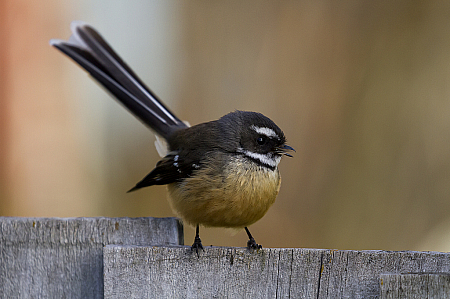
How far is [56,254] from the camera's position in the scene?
2.48 meters

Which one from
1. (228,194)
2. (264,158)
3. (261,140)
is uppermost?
(261,140)

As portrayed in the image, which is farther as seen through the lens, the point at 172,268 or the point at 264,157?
the point at 264,157

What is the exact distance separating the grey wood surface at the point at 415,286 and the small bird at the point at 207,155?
1.49 metres

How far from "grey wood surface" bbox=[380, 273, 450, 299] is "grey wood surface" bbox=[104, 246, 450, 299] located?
152 millimetres

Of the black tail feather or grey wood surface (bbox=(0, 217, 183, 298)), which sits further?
the black tail feather

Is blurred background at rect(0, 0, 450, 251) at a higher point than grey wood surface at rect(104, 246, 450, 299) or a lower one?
higher

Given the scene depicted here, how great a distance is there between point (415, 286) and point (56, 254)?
1654 millimetres

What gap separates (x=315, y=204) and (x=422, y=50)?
212 cm

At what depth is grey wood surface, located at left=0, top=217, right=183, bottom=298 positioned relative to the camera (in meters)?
2.44

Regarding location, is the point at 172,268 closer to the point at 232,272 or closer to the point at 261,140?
the point at 232,272

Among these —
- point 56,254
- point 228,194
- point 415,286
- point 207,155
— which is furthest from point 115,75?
point 415,286

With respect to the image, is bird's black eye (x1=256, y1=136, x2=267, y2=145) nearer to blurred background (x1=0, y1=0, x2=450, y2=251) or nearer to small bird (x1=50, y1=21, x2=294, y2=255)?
small bird (x1=50, y1=21, x2=294, y2=255)

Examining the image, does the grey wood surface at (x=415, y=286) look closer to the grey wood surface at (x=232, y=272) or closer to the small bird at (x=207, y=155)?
the grey wood surface at (x=232, y=272)

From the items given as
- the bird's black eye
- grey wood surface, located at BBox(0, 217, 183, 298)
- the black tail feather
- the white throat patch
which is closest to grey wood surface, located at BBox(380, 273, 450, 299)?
grey wood surface, located at BBox(0, 217, 183, 298)
